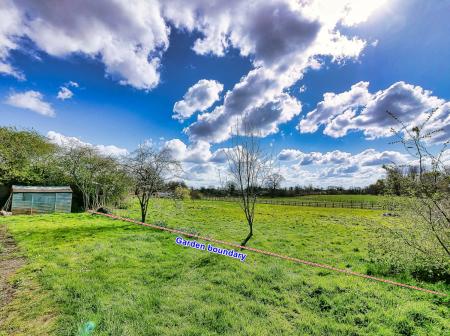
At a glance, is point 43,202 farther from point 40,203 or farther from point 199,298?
point 199,298

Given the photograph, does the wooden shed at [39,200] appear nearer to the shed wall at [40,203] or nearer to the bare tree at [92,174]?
the shed wall at [40,203]

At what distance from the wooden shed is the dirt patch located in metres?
11.5

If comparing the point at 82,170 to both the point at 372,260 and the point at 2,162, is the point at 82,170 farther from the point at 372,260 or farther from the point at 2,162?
the point at 372,260

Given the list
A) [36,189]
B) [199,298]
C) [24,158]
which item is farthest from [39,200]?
[199,298]

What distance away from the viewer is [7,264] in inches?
281

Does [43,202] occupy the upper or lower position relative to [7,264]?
upper

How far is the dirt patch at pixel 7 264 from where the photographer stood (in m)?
5.18

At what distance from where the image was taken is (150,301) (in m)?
5.02

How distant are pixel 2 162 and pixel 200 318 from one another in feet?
91.4

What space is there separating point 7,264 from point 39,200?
692 inches

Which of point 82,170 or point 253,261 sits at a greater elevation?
point 82,170

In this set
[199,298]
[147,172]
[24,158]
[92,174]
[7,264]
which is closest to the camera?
[199,298]

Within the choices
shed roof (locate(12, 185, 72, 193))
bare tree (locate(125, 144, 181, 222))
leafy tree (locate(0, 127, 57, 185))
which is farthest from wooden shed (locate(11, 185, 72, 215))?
bare tree (locate(125, 144, 181, 222))

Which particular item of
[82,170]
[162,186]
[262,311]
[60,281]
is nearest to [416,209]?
[262,311]
